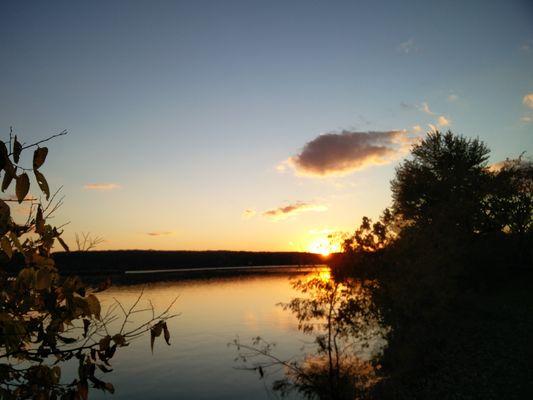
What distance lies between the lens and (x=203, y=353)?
38.0 meters

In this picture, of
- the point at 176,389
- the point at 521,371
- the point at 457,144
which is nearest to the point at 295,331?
the point at 176,389

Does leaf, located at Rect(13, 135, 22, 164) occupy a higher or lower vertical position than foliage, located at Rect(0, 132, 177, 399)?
higher

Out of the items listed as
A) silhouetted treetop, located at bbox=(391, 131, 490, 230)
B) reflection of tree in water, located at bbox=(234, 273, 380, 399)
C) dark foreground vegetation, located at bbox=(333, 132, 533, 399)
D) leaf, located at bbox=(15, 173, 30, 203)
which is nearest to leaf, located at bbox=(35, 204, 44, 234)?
leaf, located at bbox=(15, 173, 30, 203)

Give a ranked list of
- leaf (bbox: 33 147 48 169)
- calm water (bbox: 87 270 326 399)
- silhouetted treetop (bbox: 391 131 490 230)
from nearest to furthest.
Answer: leaf (bbox: 33 147 48 169), calm water (bbox: 87 270 326 399), silhouetted treetop (bbox: 391 131 490 230)

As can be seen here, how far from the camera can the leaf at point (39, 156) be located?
287 centimetres

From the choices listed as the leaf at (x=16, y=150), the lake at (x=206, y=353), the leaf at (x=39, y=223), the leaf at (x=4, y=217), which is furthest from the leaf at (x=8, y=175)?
the lake at (x=206, y=353)

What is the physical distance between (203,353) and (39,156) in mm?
38456

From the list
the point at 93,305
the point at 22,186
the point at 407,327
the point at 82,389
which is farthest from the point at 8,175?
the point at 407,327

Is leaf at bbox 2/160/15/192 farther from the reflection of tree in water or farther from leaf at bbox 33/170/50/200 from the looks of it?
the reflection of tree in water

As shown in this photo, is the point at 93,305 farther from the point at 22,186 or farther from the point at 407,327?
the point at 407,327

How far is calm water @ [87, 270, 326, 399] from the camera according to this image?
27.0 metres

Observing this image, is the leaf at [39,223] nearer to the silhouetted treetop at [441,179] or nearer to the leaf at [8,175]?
the leaf at [8,175]

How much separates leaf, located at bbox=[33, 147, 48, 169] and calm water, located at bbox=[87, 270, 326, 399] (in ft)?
14.2

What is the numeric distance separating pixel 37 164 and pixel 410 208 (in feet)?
194
